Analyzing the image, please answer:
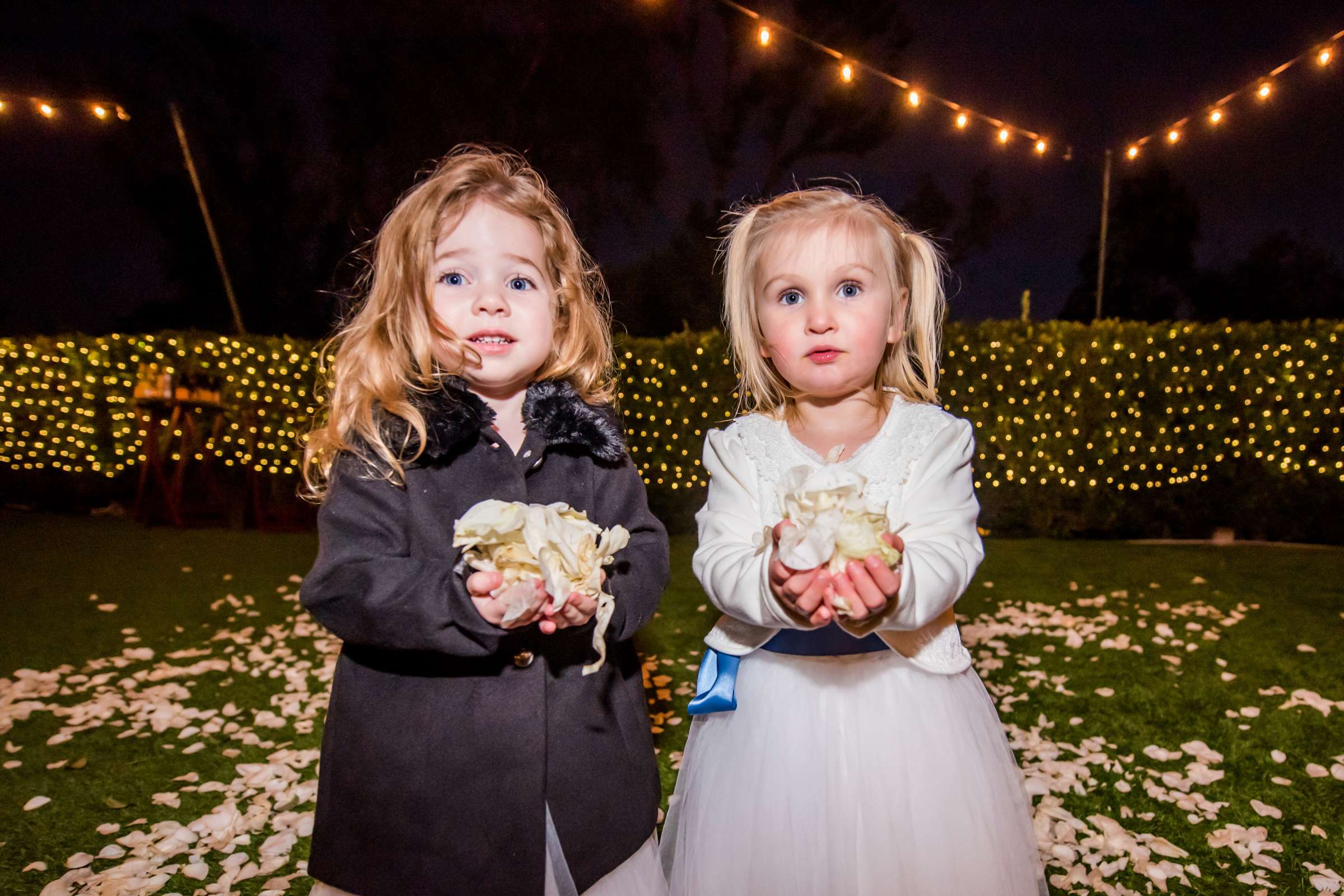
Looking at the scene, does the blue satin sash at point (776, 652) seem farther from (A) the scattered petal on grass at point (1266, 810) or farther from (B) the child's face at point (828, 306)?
(A) the scattered petal on grass at point (1266, 810)

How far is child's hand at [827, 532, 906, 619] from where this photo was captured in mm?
1354

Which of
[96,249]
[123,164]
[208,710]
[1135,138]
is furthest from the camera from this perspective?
[96,249]

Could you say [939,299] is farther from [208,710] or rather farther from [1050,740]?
[208,710]

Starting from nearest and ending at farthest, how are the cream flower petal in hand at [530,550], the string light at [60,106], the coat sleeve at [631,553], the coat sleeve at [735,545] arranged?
the cream flower petal in hand at [530,550] < the coat sleeve at [735,545] < the coat sleeve at [631,553] < the string light at [60,106]

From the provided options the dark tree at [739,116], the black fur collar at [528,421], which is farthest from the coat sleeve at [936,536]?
the dark tree at [739,116]

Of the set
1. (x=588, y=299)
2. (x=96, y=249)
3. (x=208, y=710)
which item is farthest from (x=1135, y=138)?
(x=96, y=249)

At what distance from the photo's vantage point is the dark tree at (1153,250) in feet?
68.4

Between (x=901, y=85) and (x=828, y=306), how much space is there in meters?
7.28

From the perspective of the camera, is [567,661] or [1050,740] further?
[1050,740]

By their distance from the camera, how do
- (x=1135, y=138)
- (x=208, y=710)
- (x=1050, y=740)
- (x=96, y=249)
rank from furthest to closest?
1. (x=96, y=249)
2. (x=1135, y=138)
3. (x=208, y=710)
4. (x=1050, y=740)

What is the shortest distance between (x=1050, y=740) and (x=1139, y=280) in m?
22.5

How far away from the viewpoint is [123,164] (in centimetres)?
1792

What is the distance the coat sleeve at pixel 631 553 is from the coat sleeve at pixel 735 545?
12cm

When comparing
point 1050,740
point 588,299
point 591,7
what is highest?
point 591,7
